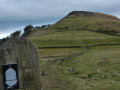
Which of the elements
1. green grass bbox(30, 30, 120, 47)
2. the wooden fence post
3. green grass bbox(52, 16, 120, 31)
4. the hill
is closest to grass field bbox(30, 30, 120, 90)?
the hill

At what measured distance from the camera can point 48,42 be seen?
7562 centimetres

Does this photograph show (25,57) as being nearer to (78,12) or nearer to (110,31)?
(110,31)

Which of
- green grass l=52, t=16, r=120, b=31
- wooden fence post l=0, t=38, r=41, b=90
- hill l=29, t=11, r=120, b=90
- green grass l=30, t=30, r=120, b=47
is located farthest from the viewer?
green grass l=52, t=16, r=120, b=31

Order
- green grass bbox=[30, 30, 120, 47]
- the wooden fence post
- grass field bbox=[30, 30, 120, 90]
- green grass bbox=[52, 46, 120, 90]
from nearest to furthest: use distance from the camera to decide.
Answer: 1. the wooden fence post
2. green grass bbox=[52, 46, 120, 90]
3. grass field bbox=[30, 30, 120, 90]
4. green grass bbox=[30, 30, 120, 47]

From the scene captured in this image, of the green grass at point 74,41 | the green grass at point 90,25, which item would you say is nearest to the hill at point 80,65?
the green grass at point 74,41

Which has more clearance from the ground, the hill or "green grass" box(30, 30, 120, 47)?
"green grass" box(30, 30, 120, 47)

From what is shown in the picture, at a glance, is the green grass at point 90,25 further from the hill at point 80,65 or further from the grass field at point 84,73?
the grass field at point 84,73

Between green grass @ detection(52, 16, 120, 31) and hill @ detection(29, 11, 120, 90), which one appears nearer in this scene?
hill @ detection(29, 11, 120, 90)

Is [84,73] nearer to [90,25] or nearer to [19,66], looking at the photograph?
[19,66]

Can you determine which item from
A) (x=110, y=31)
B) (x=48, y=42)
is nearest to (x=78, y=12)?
(x=110, y=31)

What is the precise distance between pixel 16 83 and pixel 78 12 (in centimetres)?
18947

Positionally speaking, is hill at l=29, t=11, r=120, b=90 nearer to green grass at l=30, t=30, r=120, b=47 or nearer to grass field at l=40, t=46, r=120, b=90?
grass field at l=40, t=46, r=120, b=90

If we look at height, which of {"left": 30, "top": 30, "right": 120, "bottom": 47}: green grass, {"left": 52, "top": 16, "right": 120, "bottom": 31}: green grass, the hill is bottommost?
the hill

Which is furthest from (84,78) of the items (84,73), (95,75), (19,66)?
(19,66)
